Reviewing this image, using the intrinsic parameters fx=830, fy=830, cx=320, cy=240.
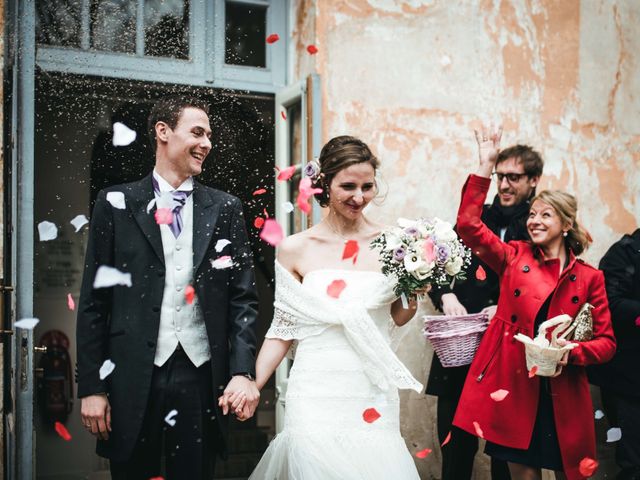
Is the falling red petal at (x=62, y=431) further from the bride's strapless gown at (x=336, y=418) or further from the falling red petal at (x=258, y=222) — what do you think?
the falling red petal at (x=258, y=222)

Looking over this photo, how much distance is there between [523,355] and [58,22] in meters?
3.30

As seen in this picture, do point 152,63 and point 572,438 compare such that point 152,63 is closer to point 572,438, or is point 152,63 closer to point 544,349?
point 544,349

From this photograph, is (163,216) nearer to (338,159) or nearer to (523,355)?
(338,159)

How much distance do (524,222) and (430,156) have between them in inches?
41.2

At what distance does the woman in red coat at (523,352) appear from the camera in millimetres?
4328

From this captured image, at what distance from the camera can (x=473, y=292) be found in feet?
16.8

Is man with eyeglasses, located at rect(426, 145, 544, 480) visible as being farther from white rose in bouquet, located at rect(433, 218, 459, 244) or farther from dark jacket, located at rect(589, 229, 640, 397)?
white rose in bouquet, located at rect(433, 218, 459, 244)

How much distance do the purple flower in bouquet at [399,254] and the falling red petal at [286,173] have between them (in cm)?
180

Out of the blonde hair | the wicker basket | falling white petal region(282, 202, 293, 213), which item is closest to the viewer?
the blonde hair

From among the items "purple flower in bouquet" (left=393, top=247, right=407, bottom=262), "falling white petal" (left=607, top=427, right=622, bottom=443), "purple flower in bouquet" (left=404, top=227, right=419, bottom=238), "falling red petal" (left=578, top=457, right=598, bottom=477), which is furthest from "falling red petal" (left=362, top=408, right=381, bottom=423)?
"falling white petal" (left=607, top=427, right=622, bottom=443)

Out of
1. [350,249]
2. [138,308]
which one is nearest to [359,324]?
[350,249]

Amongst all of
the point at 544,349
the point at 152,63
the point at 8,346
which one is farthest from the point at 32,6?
the point at 544,349

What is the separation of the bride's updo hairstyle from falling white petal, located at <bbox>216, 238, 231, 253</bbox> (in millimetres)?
578

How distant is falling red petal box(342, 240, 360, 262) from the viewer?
3.93 meters
